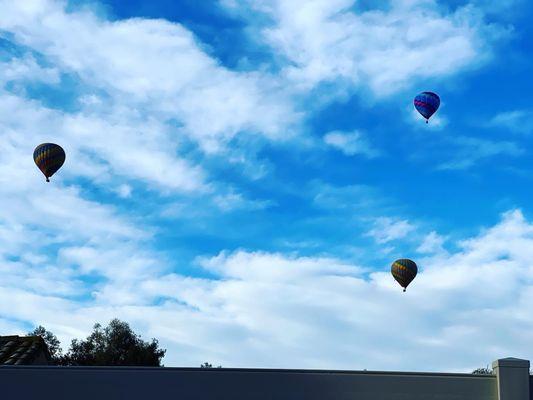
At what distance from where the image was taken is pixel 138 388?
1944 centimetres

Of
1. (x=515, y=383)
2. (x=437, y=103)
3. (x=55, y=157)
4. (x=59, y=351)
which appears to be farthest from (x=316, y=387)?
(x=59, y=351)

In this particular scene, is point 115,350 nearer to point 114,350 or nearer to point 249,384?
point 114,350

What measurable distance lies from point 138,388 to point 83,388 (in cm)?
153

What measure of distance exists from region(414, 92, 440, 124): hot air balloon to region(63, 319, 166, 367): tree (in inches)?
1357

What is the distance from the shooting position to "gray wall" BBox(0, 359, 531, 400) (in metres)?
19.3

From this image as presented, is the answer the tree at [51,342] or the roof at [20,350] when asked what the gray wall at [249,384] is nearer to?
the roof at [20,350]

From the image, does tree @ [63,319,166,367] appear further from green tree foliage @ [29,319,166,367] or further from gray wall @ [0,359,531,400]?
gray wall @ [0,359,531,400]

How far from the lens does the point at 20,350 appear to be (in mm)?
31375

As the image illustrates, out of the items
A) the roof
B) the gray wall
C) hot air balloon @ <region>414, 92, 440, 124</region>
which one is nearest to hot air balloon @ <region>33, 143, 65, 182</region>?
A: the roof

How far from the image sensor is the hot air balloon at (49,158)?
3834 cm

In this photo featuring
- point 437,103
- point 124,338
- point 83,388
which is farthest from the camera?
point 124,338

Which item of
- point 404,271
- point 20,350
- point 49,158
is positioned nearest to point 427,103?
point 404,271

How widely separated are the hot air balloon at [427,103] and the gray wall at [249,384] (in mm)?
26536

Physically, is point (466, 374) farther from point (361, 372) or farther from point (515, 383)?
point (361, 372)
